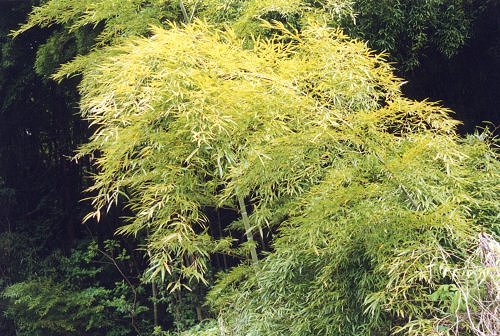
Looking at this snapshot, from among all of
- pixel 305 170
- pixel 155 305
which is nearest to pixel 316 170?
pixel 305 170

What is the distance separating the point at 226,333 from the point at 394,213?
1.35m

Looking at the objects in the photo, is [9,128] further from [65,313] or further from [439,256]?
[439,256]

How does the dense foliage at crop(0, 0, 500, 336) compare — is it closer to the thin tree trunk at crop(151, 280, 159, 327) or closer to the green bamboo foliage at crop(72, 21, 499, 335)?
the green bamboo foliage at crop(72, 21, 499, 335)

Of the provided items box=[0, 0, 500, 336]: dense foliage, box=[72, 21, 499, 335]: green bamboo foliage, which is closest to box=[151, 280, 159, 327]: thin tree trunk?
box=[0, 0, 500, 336]: dense foliage

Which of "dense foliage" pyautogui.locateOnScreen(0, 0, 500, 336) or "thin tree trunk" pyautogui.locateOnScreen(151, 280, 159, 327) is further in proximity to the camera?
"thin tree trunk" pyautogui.locateOnScreen(151, 280, 159, 327)

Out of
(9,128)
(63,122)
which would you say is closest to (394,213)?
(63,122)

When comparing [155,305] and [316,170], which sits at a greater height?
[316,170]

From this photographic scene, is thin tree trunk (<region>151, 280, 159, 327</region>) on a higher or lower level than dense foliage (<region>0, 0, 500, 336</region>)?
lower

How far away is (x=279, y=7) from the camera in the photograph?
105 inches

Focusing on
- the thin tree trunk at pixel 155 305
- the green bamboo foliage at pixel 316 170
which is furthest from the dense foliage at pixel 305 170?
the thin tree trunk at pixel 155 305

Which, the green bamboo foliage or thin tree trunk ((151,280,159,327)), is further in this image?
thin tree trunk ((151,280,159,327))

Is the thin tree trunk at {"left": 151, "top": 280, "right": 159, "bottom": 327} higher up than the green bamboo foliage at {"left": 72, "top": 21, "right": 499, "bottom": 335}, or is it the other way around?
the green bamboo foliage at {"left": 72, "top": 21, "right": 499, "bottom": 335}

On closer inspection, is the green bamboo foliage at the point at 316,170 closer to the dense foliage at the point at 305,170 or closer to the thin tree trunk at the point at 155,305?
the dense foliage at the point at 305,170

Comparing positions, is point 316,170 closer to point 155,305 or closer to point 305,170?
point 305,170
